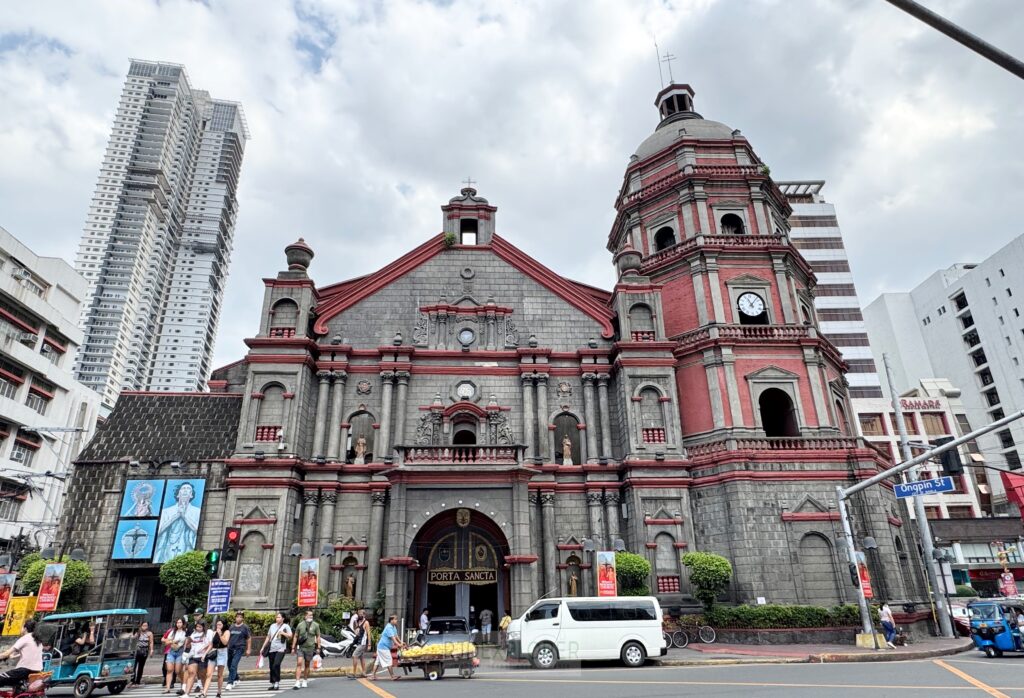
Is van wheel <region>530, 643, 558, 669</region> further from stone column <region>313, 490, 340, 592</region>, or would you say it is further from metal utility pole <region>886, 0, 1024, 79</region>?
metal utility pole <region>886, 0, 1024, 79</region>

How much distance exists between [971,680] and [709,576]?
10687mm

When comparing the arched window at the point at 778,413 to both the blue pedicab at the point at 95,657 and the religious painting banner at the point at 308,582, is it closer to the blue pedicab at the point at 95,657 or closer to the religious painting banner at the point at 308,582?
the religious painting banner at the point at 308,582

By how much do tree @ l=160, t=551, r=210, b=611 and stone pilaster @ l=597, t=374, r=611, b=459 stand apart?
56.8 feet

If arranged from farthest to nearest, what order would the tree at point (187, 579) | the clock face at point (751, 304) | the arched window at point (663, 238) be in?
1. the arched window at point (663, 238)
2. the clock face at point (751, 304)
3. the tree at point (187, 579)

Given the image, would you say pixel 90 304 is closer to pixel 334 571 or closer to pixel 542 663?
pixel 334 571

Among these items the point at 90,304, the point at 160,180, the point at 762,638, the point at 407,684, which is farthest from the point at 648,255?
the point at 160,180

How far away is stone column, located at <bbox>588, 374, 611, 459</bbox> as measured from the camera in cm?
2830

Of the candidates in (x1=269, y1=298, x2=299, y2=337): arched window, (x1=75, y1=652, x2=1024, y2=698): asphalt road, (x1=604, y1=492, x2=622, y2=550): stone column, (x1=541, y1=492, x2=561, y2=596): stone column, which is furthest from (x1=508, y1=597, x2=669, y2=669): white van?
(x1=269, y1=298, x2=299, y2=337): arched window

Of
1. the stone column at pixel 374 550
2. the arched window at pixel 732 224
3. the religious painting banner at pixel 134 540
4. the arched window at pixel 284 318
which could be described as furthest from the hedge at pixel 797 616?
the religious painting banner at pixel 134 540

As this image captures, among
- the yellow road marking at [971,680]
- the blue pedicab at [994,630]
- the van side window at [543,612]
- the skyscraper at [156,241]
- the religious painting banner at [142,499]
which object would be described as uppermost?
the skyscraper at [156,241]

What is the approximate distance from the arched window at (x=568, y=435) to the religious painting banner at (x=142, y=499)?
57.7 ft

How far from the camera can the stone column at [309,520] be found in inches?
1005

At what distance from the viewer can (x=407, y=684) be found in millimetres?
15328

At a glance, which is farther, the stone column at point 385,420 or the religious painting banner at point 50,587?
the stone column at point 385,420
